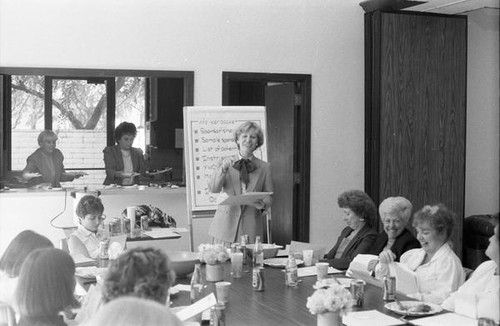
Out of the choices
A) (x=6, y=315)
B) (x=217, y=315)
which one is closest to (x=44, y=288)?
(x=6, y=315)

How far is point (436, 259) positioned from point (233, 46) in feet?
10.7

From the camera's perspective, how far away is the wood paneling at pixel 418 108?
6.34 m

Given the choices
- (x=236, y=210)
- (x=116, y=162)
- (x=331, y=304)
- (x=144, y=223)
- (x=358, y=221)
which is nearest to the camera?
(x=331, y=304)

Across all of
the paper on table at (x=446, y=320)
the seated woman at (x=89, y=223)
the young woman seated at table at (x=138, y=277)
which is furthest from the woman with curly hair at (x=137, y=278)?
the seated woman at (x=89, y=223)

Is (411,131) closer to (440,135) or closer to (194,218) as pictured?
(440,135)

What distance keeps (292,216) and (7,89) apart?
2.82 m

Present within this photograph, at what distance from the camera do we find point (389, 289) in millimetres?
3072

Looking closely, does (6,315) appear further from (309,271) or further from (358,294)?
(309,271)

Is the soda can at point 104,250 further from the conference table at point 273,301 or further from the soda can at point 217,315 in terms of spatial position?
the soda can at point 217,315

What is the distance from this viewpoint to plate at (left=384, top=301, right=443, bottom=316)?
9.21 ft

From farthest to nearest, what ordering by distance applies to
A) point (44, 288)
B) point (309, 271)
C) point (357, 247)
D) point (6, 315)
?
point (357, 247), point (309, 271), point (6, 315), point (44, 288)

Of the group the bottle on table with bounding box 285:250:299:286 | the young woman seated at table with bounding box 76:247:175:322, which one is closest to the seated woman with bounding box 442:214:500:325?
the bottle on table with bounding box 285:250:299:286

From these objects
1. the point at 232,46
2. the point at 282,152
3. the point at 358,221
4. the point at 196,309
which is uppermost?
the point at 232,46

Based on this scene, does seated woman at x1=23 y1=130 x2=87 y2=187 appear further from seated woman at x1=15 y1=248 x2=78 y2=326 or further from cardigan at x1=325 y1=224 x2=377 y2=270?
seated woman at x1=15 y1=248 x2=78 y2=326
